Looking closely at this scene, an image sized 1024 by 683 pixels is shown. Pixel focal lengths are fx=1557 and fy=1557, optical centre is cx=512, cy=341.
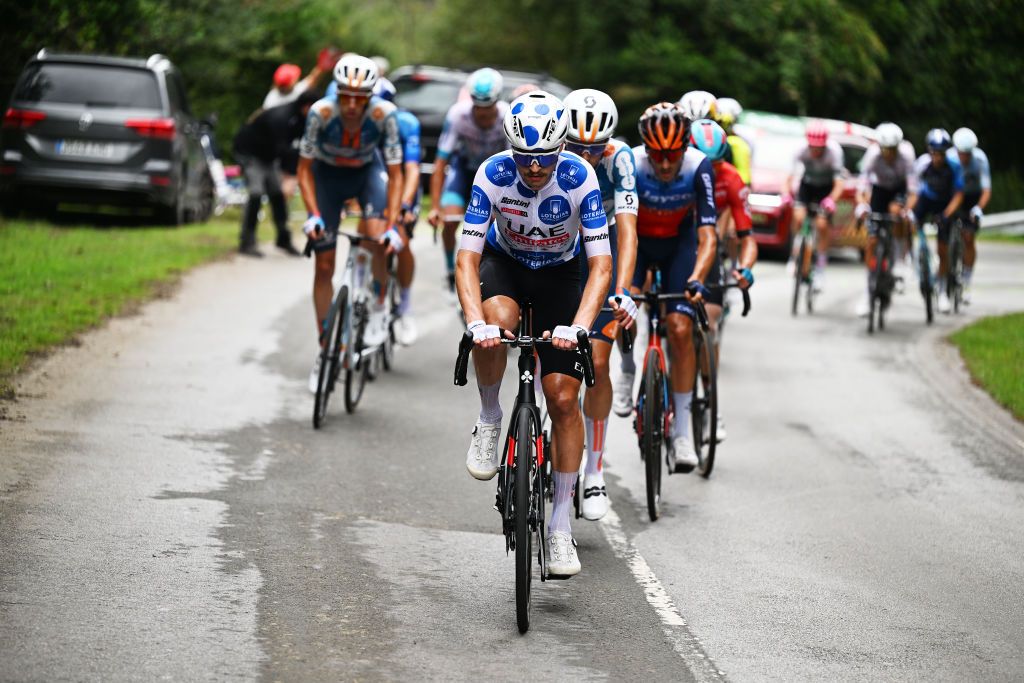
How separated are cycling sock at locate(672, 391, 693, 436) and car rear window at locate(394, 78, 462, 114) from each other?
1632cm

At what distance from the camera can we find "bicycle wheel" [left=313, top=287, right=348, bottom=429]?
9688 mm

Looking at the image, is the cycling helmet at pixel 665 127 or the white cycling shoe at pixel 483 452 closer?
the white cycling shoe at pixel 483 452

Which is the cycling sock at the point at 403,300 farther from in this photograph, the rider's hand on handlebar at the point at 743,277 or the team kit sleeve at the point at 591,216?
the team kit sleeve at the point at 591,216

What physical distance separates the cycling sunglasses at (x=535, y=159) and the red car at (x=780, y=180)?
1497 cm

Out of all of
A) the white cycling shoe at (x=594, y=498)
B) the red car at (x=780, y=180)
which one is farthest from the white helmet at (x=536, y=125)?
the red car at (x=780, y=180)

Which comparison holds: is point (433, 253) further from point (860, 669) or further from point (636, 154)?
point (860, 669)

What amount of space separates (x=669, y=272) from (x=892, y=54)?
93.9 feet

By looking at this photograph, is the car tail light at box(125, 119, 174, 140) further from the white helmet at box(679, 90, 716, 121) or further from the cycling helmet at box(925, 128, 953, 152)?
the white helmet at box(679, 90, 716, 121)

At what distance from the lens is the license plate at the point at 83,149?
17797 millimetres

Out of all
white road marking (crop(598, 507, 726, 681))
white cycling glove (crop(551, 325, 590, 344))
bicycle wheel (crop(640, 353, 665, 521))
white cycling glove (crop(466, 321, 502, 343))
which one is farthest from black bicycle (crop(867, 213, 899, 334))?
white cycling glove (crop(466, 321, 502, 343))

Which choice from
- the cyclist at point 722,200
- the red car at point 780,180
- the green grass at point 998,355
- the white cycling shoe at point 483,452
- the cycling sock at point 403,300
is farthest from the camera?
the red car at point 780,180

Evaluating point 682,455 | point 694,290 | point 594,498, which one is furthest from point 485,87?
point 594,498

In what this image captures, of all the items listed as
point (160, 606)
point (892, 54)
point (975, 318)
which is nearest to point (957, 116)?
point (892, 54)

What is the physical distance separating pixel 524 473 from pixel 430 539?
1.49 meters
